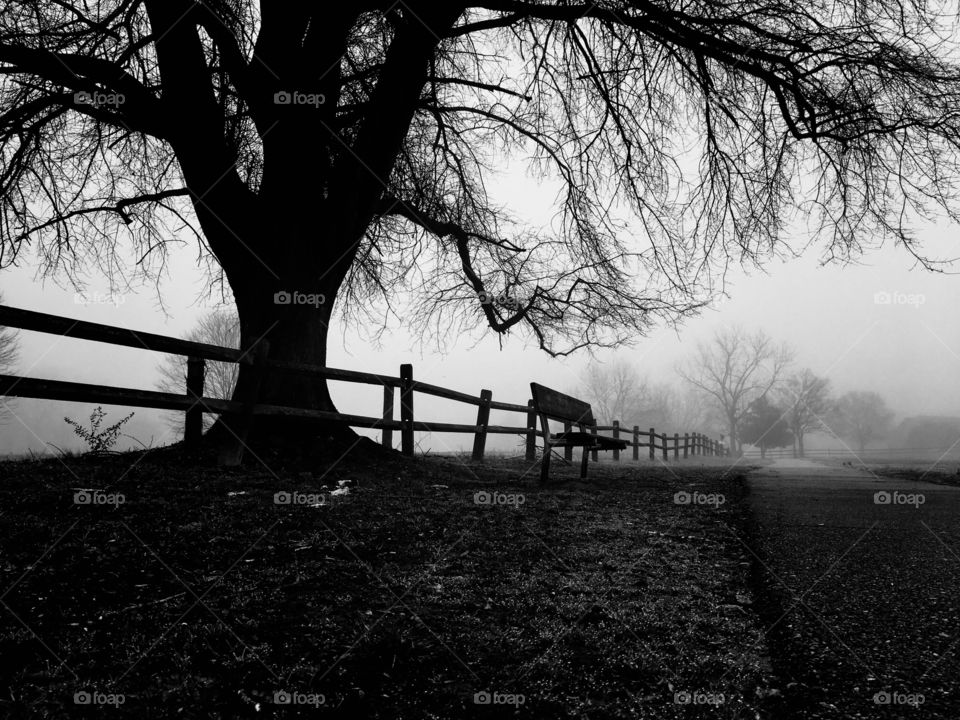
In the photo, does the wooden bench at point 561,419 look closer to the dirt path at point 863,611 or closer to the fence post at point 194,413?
the dirt path at point 863,611

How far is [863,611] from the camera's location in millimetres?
2469

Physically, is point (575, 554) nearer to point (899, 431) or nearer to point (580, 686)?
point (580, 686)

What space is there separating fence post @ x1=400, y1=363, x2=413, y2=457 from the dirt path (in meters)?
5.10

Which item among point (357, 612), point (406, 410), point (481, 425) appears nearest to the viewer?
point (357, 612)

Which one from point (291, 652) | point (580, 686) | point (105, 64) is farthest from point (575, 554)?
point (105, 64)

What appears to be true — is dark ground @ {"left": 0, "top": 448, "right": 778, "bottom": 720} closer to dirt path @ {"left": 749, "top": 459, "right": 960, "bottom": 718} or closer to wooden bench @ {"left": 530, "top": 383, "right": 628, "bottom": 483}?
dirt path @ {"left": 749, "top": 459, "right": 960, "bottom": 718}

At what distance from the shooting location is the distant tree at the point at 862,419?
241 feet

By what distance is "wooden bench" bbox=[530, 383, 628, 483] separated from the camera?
22.7 ft

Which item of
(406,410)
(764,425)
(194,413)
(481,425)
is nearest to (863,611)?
(194,413)

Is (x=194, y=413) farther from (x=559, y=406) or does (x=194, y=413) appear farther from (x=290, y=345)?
(x=559, y=406)

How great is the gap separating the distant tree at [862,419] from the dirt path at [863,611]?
8105cm

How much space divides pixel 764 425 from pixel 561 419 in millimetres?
48320

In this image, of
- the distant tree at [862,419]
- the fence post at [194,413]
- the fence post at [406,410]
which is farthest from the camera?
the distant tree at [862,419]

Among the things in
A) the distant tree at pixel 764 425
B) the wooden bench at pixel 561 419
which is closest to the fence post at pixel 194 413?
the wooden bench at pixel 561 419
